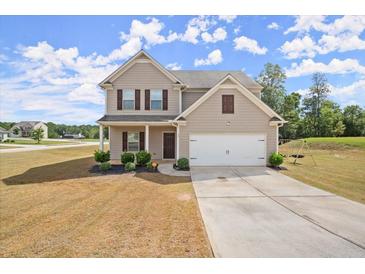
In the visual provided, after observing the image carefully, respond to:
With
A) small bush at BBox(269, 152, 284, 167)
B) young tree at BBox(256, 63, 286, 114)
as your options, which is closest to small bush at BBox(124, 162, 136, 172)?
small bush at BBox(269, 152, 284, 167)

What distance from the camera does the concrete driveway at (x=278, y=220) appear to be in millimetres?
4199

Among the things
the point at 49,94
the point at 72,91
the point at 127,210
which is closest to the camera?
the point at 127,210

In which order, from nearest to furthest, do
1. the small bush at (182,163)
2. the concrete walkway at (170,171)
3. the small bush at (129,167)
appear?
the concrete walkway at (170,171), the small bush at (129,167), the small bush at (182,163)

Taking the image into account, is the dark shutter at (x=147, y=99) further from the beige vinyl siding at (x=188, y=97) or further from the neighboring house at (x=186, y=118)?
the beige vinyl siding at (x=188, y=97)

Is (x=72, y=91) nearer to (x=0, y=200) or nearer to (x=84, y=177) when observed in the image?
(x=84, y=177)

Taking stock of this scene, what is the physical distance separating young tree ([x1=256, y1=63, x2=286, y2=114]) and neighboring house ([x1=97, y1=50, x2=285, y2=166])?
21.4 meters

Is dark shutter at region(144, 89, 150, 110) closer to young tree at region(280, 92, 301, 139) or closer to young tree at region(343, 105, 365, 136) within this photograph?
young tree at region(280, 92, 301, 139)

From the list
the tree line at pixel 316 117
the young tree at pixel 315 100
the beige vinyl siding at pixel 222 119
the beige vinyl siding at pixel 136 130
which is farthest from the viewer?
the young tree at pixel 315 100

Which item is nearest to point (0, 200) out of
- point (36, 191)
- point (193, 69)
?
point (36, 191)

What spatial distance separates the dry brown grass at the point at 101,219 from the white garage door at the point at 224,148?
408 cm

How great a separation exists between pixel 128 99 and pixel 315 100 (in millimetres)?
46353

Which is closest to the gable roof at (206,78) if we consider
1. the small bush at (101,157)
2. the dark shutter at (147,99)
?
the dark shutter at (147,99)

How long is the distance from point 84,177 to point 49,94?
61.8 ft
